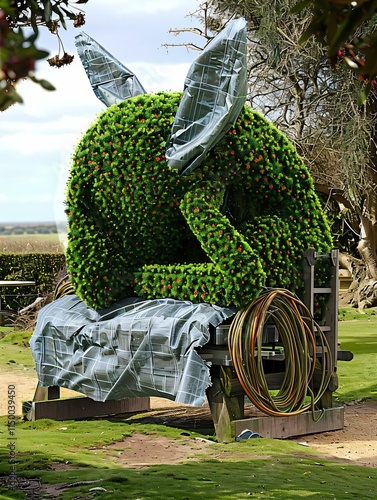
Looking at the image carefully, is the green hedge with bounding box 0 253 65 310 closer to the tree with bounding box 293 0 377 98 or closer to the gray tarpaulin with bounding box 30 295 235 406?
the gray tarpaulin with bounding box 30 295 235 406

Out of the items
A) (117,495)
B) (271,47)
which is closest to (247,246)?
(117,495)

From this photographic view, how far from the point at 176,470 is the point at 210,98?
3.14m

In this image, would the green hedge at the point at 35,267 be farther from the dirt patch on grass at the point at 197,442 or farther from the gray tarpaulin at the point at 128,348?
the gray tarpaulin at the point at 128,348

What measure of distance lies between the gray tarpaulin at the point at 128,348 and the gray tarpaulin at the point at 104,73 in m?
2.11

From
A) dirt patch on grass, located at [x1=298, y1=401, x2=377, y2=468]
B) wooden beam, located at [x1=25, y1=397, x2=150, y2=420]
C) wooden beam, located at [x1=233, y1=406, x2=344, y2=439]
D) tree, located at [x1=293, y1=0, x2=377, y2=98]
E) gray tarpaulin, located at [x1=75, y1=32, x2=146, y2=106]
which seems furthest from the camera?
gray tarpaulin, located at [x1=75, y1=32, x2=146, y2=106]

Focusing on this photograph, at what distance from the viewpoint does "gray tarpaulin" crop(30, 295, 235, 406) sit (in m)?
6.89

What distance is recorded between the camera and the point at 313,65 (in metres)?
16.1

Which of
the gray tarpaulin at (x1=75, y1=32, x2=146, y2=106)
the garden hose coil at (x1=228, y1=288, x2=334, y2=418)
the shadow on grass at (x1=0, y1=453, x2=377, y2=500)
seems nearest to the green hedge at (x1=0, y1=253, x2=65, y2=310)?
the gray tarpaulin at (x1=75, y1=32, x2=146, y2=106)

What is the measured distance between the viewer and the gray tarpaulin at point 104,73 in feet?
28.8

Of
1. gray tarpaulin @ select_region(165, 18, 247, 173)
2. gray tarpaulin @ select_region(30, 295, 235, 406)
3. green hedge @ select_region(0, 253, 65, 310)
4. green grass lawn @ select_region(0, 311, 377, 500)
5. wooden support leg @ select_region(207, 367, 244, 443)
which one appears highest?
gray tarpaulin @ select_region(165, 18, 247, 173)

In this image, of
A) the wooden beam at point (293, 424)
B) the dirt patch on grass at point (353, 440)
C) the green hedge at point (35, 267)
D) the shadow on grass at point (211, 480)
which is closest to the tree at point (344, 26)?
the shadow on grass at point (211, 480)

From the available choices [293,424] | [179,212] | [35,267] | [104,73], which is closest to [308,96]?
[35,267]

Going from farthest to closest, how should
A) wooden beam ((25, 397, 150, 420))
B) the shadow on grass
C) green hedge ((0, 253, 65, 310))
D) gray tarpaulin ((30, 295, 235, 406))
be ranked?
green hedge ((0, 253, 65, 310)) → wooden beam ((25, 397, 150, 420)) → gray tarpaulin ((30, 295, 235, 406)) → the shadow on grass

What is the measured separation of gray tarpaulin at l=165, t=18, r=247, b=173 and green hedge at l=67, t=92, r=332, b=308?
0.69ft
